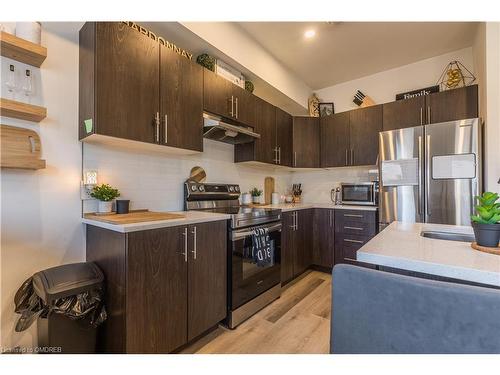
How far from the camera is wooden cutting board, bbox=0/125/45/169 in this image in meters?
1.24

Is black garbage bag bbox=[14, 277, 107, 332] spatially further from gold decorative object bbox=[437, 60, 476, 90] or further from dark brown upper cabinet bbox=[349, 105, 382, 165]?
gold decorative object bbox=[437, 60, 476, 90]

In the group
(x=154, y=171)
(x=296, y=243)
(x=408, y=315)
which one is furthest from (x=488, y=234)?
(x=154, y=171)

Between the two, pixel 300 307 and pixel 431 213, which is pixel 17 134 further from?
pixel 431 213

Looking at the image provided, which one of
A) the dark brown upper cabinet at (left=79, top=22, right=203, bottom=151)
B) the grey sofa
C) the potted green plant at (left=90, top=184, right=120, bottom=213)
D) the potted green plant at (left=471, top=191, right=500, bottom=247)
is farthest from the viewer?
the potted green plant at (left=90, top=184, right=120, bottom=213)

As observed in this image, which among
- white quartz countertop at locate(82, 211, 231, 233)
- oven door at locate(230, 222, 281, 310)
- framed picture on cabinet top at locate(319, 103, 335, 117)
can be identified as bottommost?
oven door at locate(230, 222, 281, 310)

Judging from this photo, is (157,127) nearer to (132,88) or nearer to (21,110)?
(132,88)

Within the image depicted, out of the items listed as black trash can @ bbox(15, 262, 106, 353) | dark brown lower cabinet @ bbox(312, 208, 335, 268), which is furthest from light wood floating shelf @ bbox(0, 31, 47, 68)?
dark brown lower cabinet @ bbox(312, 208, 335, 268)

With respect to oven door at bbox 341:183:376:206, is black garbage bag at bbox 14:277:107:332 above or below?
below

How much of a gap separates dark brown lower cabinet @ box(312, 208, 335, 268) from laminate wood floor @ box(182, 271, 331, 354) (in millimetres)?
645

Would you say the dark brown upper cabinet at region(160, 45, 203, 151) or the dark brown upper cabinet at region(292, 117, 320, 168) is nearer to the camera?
the dark brown upper cabinet at region(160, 45, 203, 151)

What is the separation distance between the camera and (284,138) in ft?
10.4

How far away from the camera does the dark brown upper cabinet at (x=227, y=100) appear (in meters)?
2.07

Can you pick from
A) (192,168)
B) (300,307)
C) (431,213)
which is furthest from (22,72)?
(431,213)

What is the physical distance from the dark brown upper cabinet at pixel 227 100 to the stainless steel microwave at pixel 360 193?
5.26 ft
